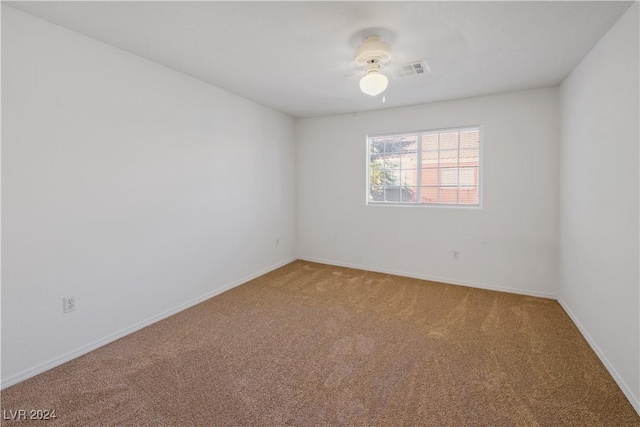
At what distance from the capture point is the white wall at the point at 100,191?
1932 millimetres

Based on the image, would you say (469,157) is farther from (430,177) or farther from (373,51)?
(373,51)

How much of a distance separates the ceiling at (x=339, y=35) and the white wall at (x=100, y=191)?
0.27 meters

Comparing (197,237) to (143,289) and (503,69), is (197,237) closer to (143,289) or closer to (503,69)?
(143,289)

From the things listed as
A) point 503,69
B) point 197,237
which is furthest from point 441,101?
point 197,237

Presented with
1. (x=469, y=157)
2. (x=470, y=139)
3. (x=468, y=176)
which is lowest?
(x=468, y=176)

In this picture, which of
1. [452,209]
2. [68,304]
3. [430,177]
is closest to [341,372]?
[68,304]

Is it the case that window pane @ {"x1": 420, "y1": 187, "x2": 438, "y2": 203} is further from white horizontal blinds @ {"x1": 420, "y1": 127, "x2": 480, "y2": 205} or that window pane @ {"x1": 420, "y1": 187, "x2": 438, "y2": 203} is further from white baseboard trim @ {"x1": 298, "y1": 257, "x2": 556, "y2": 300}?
white baseboard trim @ {"x1": 298, "y1": 257, "x2": 556, "y2": 300}

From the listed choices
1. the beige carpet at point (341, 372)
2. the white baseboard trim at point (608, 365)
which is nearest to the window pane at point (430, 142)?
the beige carpet at point (341, 372)

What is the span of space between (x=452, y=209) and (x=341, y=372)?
105 inches

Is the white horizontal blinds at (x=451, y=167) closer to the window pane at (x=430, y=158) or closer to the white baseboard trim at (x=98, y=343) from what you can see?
the window pane at (x=430, y=158)

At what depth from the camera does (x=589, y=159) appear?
7.93 feet

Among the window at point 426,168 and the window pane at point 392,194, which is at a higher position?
the window at point 426,168

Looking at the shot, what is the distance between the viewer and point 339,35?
2.16 metres

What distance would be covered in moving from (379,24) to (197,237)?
8.66ft
